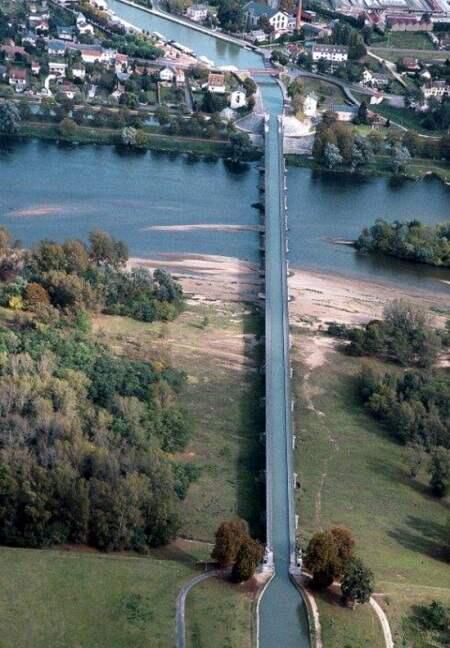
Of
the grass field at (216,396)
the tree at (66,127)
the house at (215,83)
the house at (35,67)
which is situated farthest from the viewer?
the house at (215,83)

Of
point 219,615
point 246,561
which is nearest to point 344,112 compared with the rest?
point 246,561

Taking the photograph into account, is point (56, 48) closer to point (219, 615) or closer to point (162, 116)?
point (162, 116)

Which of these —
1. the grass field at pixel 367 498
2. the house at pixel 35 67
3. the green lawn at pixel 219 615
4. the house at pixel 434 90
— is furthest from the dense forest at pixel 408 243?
the house at pixel 35 67

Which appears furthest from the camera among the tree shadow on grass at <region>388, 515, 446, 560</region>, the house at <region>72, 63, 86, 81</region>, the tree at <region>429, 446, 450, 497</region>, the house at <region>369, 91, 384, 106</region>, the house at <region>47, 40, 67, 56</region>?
the house at <region>47, 40, 67, 56</region>

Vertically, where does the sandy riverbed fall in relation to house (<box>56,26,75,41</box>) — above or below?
below

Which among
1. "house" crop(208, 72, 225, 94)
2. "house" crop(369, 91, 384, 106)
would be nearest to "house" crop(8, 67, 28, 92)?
"house" crop(208, 72, 225, 94)

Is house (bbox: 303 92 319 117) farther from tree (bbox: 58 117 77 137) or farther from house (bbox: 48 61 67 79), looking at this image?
house (bbox: 48 61 67 79)

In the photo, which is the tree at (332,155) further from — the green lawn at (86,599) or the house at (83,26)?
the green lawn at (86,599)

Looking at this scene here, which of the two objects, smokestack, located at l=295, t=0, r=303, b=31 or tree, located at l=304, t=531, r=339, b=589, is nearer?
tree, located at l=304, t=531, r=339, b=589
